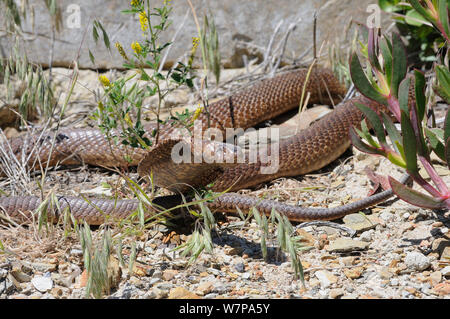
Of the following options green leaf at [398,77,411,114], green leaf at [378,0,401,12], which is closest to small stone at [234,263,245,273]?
green leaf at [398,77,411,114]

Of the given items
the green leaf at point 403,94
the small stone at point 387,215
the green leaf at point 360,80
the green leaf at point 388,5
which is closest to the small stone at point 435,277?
the small stone at point 387,215

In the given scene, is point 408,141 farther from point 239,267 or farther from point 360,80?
point 239,267

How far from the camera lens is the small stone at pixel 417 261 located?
268 centimetres

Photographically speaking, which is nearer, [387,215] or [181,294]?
[181,294]

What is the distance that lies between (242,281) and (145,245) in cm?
73

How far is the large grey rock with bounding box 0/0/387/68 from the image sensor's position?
5805 mm

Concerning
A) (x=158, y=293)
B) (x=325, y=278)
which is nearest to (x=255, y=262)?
(x=325, y=278)

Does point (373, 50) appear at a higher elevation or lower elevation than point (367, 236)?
higher

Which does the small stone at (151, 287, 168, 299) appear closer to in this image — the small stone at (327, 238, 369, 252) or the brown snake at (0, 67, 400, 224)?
the brown snake at (0, 67, 400, 224)

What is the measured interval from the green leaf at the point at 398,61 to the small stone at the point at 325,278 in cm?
105

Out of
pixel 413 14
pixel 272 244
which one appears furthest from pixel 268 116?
pixel 272 244

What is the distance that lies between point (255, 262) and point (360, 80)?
45.5 inches

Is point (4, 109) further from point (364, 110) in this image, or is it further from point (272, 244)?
point (364, 110)

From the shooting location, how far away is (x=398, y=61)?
2.55 meters
